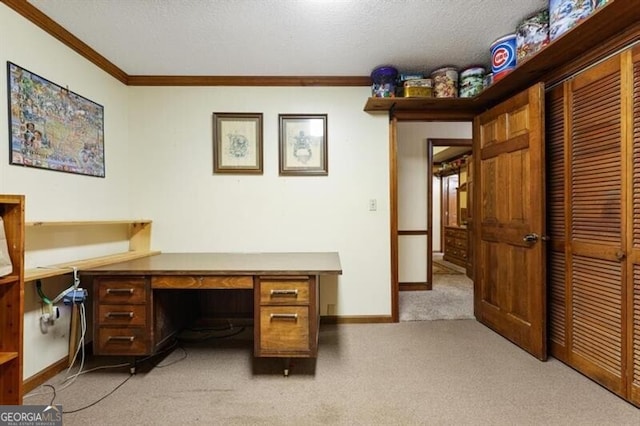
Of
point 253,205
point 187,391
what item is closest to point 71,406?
point 187,391

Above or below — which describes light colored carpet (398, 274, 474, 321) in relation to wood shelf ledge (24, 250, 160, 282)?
below

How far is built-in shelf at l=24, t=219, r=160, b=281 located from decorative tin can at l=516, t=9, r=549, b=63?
3.25 meters

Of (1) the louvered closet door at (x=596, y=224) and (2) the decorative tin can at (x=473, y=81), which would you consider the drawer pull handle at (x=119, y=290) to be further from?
(2) the decorative tin can at (x=473, y=81)

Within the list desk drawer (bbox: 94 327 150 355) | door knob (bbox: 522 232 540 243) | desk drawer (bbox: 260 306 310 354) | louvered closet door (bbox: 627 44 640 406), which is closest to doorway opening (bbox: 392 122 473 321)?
door knob (bbox: 522 232 540 243)

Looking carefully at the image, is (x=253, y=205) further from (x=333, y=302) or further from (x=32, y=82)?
(x=32, y=82)

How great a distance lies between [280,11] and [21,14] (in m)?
1.56

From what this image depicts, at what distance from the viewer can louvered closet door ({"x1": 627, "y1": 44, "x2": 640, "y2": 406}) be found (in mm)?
1515

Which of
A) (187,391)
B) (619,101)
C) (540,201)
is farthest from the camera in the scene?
(540,201)

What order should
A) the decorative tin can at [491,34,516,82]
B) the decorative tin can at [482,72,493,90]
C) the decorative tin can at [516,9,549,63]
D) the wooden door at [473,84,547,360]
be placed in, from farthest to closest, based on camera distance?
the decorative tin can at [482,72,493,90] < the decorative tin can at [491,34,516,82] < the wooden door at [473,84,547,360] < the decorative tin can at [516,9,549,63]

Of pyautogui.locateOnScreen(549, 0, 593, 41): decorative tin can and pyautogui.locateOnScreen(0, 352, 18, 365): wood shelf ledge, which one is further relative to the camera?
pyautogui.locateOnScreen(549, 0, 593, 41): decorative tin can

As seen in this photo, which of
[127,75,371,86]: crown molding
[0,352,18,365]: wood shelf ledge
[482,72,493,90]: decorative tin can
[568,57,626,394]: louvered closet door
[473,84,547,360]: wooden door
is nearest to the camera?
[0,352,18,365]: wood shelf ledge

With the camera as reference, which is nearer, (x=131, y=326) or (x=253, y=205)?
(x=131, y=326)

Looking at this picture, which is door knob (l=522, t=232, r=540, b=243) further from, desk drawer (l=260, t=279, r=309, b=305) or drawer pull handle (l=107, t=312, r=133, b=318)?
drawer pull handle (l=107, t=312, r=133, b=318)

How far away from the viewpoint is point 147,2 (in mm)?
1755
